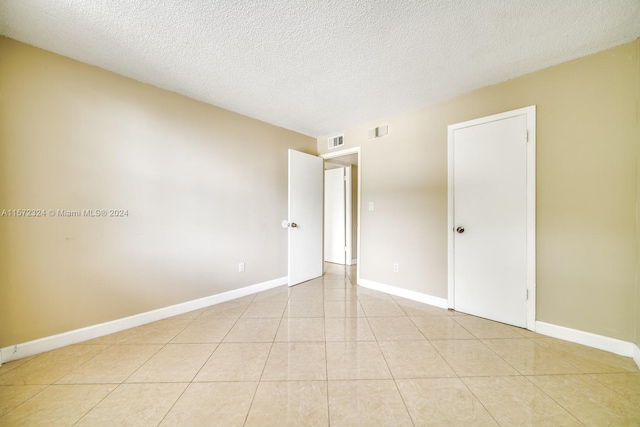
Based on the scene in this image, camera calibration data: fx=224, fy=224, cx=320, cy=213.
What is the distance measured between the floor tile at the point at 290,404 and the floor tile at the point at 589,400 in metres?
1.37

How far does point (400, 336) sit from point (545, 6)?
2583 millimetres

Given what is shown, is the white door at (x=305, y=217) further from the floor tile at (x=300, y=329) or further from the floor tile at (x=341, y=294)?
the floor tile at (x=300, y=329)

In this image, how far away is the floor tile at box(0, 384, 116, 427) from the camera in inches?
46.6

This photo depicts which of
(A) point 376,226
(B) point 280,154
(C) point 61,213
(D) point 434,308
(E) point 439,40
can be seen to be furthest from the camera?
(B) point 280,154

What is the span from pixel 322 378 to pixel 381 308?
51.9 inches

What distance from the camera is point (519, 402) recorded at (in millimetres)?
→ 1292

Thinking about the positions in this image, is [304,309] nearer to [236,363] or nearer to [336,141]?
[236,363]

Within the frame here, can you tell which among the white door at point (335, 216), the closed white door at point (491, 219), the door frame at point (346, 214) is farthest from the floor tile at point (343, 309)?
the white door at point (335, 216)

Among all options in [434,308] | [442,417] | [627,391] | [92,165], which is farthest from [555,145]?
[92,165]

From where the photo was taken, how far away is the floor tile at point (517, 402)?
3.87ft

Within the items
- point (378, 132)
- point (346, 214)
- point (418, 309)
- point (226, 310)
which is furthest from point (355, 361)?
point (346, 214)

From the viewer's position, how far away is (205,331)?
6.91 feet

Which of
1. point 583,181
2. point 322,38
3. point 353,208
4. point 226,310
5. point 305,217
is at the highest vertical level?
point 322,38

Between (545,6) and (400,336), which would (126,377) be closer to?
(400,336)
